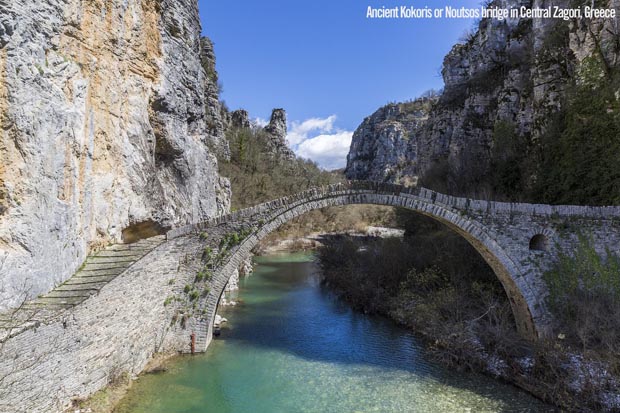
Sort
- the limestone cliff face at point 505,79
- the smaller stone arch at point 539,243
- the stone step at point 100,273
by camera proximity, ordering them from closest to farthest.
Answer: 1. the stone step at point 100,273
2. the smaller stone arch at point 539,243
3. the limestone cliff face at point 505,79

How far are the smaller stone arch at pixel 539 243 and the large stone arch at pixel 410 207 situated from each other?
0.87 metres

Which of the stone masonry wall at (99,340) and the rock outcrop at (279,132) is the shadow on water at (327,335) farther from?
the rock outcrop at (279,132)

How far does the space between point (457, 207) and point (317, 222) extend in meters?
26.9

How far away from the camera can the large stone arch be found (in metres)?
9.58

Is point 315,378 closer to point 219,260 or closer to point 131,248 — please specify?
point 219,260

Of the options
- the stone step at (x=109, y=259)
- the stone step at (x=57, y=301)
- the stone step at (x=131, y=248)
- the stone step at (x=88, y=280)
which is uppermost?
the stone step at (x=131, y=248)

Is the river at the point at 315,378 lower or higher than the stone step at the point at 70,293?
lower

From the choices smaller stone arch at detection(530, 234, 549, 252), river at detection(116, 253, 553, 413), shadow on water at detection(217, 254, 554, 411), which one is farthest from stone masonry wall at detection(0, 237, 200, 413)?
smaller stone arch at detection(530, 234, 549, 252)

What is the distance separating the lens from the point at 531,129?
621 inches

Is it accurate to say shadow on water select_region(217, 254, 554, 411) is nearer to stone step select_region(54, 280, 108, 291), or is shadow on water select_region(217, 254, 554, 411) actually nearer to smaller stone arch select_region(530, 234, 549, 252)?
smaller stone arch select_region(530, 234, 549, 252)

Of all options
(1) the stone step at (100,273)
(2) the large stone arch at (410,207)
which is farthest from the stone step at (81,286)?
(2) the large stone arch at (410,207)

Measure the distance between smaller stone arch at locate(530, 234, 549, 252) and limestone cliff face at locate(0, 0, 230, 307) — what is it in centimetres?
1003

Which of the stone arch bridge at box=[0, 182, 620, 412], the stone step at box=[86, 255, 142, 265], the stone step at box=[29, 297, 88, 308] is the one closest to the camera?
the stone step at box=[29, 297, 88, 308]

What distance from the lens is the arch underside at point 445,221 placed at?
959 cm
